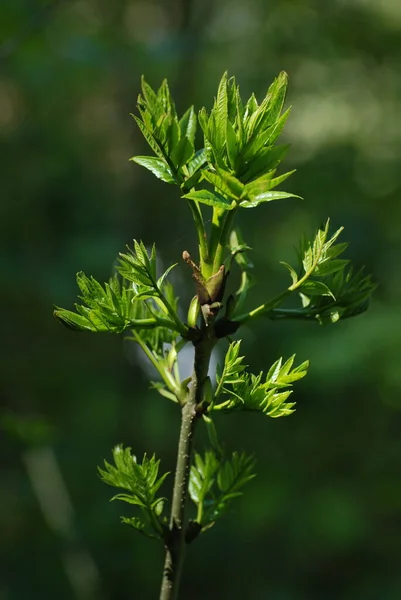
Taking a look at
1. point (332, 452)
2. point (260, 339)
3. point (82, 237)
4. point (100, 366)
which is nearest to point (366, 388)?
point (332, 452)

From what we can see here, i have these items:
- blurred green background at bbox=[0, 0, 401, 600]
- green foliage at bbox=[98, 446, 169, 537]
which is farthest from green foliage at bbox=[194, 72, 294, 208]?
blurred green background at bbox=[0, 0, 401, 600]

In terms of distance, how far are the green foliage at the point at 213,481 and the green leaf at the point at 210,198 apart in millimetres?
131

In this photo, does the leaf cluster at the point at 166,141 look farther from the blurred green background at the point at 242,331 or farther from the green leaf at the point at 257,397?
the blurred green background at the point at 242,331

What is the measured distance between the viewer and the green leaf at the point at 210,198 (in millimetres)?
285

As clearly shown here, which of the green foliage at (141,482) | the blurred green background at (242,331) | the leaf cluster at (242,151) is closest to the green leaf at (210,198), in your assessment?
the leaf cluster at (242,151)

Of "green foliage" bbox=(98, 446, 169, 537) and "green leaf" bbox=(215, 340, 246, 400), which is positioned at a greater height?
Answer: "green leaf" bbox=(215, 340, 246, 400)

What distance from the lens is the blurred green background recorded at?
2486 millimetres

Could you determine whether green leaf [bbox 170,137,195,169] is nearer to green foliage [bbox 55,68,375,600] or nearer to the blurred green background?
green foliage [bbox 55,68,375,600]

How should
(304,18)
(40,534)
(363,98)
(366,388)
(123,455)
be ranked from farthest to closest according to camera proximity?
1. (363,98)
2. (304,18)
3. (366,388)
4. (40,534)
5. (123,455)

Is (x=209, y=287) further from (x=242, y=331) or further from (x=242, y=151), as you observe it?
(x=242, y=331)

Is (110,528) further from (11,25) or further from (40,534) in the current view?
(11,25)

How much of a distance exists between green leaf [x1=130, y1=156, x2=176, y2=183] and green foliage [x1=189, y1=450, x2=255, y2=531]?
0.14 meters

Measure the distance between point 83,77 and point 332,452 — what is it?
1884mm

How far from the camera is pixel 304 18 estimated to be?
3.29m
